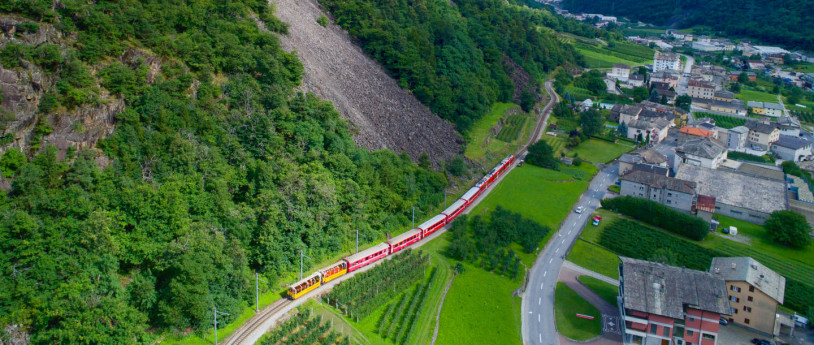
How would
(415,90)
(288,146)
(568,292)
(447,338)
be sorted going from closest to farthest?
(447,338), (568,292), (288,146), (415,90)

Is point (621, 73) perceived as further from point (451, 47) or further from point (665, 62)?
point (451, 47)

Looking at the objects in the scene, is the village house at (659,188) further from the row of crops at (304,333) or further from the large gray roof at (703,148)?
the row of crops at (304,333)

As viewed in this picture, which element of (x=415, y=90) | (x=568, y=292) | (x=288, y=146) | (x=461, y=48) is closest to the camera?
(x=568, y=292)

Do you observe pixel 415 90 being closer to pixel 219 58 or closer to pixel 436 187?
pixel 436 187

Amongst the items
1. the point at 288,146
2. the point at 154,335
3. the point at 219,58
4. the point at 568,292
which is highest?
the point at 219,58

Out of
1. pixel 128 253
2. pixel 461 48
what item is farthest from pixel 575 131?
pixel 128 253

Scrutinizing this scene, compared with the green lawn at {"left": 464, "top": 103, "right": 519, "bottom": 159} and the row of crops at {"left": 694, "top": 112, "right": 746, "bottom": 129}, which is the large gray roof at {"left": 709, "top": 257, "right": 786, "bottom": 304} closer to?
the green lawn at {"left": 464, "top": 103, "right": 519, "bottom": 159}

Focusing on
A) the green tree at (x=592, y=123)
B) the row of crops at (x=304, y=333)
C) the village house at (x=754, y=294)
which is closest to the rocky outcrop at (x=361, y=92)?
the green tree at (x=592, y=123)
